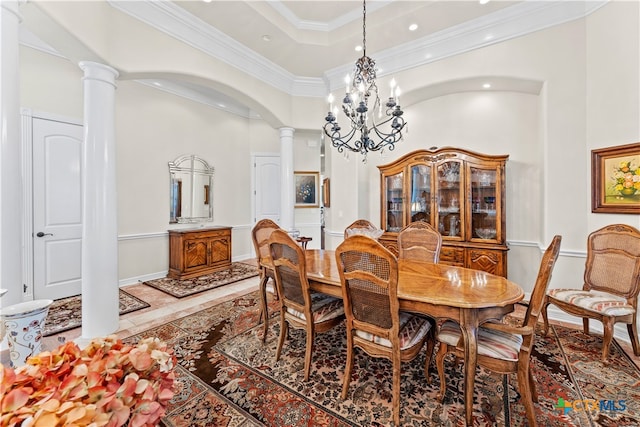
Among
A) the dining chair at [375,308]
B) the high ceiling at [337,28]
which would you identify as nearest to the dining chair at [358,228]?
the dining chair at [375,308]

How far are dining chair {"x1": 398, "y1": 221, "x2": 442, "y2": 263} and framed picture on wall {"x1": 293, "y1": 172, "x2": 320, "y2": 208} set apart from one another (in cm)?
384

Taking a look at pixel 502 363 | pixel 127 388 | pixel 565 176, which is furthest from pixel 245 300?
pixel 565 176

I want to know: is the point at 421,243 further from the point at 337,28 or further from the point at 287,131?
the point at 287,131

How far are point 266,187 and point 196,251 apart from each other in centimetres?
233

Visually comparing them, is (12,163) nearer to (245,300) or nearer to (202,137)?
(245,300)

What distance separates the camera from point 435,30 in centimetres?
342

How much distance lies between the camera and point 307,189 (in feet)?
21.7

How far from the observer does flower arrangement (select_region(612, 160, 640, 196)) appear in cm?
252

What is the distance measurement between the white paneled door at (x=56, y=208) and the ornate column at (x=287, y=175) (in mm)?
2926

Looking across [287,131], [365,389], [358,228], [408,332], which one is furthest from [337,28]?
[365,389]

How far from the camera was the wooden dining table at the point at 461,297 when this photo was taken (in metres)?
1.55

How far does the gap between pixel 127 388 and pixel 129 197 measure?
4.66 meters

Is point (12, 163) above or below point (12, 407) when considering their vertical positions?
above

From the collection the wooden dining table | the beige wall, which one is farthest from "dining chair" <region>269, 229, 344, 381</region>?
the beige wall
